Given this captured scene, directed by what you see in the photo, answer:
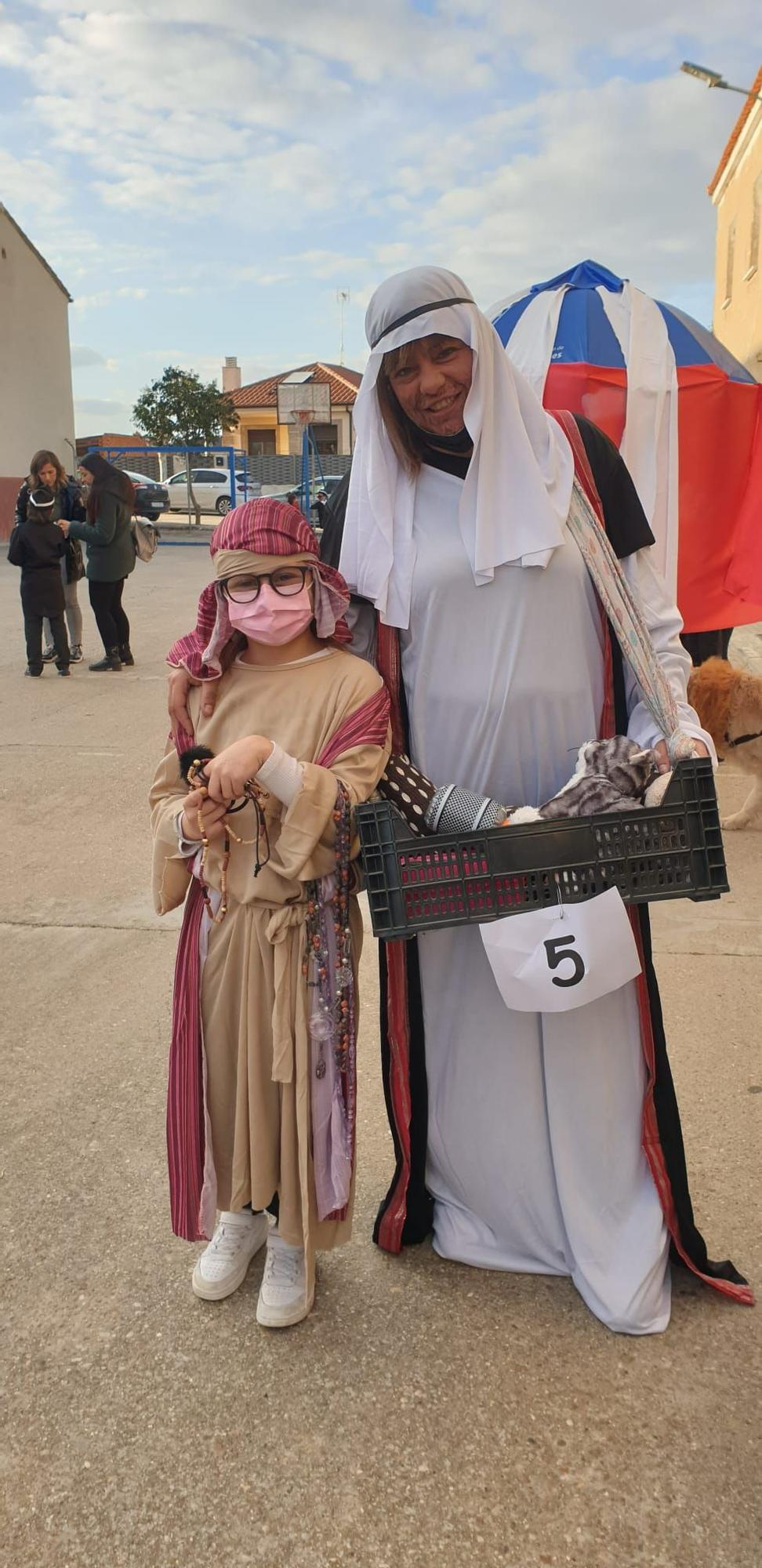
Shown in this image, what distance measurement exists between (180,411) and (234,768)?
38.2 meters

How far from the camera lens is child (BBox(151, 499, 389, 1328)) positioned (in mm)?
1972

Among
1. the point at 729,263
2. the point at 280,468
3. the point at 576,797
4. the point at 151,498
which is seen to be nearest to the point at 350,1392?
the point at 576,797

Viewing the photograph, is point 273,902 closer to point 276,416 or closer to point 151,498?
point 151,498

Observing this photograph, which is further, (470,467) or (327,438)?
(327,438)

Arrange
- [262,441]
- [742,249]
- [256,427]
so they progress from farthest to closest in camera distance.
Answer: [262,441]
[256,427]
[742,249]

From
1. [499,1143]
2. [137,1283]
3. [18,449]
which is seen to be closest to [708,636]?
[499,1143]

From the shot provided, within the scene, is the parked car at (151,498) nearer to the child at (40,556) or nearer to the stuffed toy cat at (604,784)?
the child at (40,556)

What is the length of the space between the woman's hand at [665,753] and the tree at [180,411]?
36.6m

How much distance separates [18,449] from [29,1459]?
2515 centimetres

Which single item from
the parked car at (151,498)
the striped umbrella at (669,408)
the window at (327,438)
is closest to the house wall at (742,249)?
the parked car at (151,498)

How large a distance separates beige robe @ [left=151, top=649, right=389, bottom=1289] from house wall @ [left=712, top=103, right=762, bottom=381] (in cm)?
1857

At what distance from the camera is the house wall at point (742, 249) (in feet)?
61.6

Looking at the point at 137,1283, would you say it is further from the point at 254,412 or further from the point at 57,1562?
the point at 254,412

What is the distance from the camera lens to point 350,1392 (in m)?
2.01
